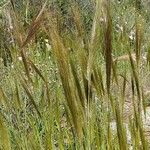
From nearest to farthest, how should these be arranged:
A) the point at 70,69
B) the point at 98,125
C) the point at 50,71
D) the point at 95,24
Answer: the point at 95,24 → the point at 70,69 → the point at 98,125 → the point at 50,71

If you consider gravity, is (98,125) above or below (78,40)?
below

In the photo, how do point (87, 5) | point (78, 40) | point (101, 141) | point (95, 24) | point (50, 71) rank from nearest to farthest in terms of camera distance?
1. point (95, 24)
2. point (78, 40)
3. point (101, 141)
4. point (50, 71)
5. point (87, 5)

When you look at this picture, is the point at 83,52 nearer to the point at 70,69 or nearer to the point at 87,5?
the point at 70,69

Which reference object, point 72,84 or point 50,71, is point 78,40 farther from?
point 50,71

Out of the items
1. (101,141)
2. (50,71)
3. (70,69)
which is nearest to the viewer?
(70,69)

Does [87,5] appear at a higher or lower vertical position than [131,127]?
higher

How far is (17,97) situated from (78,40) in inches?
9.2

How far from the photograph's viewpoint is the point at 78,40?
1.07 meters

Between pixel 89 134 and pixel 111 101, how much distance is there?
0.13 meters

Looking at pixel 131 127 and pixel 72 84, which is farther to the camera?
pixel 131 127

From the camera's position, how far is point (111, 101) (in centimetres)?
108

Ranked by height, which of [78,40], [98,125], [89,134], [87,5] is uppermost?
[87,5]

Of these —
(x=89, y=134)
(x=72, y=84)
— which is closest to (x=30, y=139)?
(x=89, y=134)

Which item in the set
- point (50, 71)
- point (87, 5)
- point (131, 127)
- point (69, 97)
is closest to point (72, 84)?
point (69, 97)
